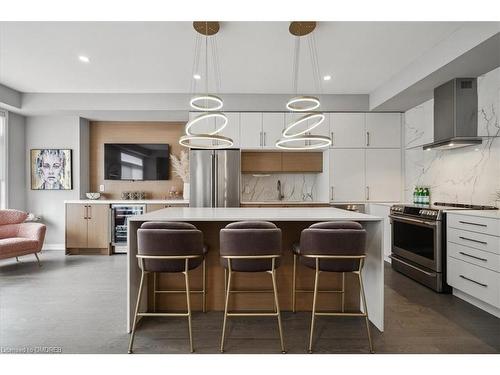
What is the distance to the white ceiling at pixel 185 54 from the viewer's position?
277 centimetres

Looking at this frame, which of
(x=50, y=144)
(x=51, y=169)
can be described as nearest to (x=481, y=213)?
(x=51, y=169)

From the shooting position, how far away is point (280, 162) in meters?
5.15

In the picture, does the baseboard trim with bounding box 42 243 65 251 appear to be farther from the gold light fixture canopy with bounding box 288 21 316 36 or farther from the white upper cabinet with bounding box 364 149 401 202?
the white upper cabinet with bounding box 364 149 401 202

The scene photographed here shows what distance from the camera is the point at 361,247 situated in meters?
1.98

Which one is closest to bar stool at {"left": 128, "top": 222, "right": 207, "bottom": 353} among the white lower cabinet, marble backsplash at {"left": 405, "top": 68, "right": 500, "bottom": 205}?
the white lower cabinet

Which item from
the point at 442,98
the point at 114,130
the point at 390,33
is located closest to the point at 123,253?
the point at 114,130

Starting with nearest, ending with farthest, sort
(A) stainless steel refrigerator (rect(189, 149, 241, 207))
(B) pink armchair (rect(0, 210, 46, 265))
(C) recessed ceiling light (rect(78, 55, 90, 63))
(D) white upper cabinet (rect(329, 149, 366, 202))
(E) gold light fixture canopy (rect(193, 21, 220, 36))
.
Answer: (E) gold light fixture canopy (rect(193, 21, 220, 36)), (C) recessed ceiling light (rect(78, 55, 90, 63)), (B) pink armchair (rect(0, 210, 46, 265)), (A) stainless steel refrigerator (rect(189, 149, 241, 207)), (D) white upper cabinet (rect(329, 149, 366, 202))

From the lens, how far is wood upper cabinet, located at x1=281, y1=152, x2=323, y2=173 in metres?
5.15

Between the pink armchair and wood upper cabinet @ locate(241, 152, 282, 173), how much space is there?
11.2 feet

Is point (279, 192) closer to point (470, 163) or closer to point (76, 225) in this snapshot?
point (470, 163)

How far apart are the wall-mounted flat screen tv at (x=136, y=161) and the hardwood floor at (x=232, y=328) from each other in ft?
8.94

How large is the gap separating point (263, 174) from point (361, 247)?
3473 millimetres

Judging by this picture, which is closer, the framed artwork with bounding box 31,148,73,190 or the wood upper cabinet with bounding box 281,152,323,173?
the wood upper cabinet with bounding box 281,152,323,173

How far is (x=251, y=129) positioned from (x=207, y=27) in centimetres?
229
